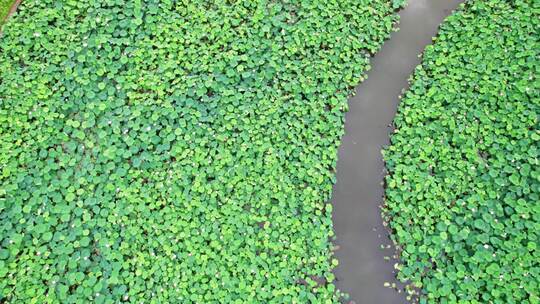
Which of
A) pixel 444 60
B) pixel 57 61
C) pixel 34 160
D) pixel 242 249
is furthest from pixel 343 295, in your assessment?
pixel 57 61

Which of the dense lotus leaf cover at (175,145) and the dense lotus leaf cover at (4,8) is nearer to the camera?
the dense lotus leaf cover at (175,145)

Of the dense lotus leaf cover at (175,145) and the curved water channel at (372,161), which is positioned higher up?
the curved water channel at (372,161)

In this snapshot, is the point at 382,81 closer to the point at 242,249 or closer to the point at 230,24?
the point at 230,24

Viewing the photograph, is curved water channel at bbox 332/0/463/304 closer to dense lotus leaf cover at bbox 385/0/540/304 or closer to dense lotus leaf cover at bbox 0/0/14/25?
dense lotus leaf cover at bbox 385/0/540/304

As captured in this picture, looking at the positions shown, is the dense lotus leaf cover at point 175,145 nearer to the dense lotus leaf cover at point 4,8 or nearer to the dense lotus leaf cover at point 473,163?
the dense lotus leaf cover at point 4,8

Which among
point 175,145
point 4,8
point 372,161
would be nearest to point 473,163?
point 372,161

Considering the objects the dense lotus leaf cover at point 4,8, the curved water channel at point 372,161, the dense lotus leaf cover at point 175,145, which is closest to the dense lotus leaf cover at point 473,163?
the curved water channel at point 372,161
